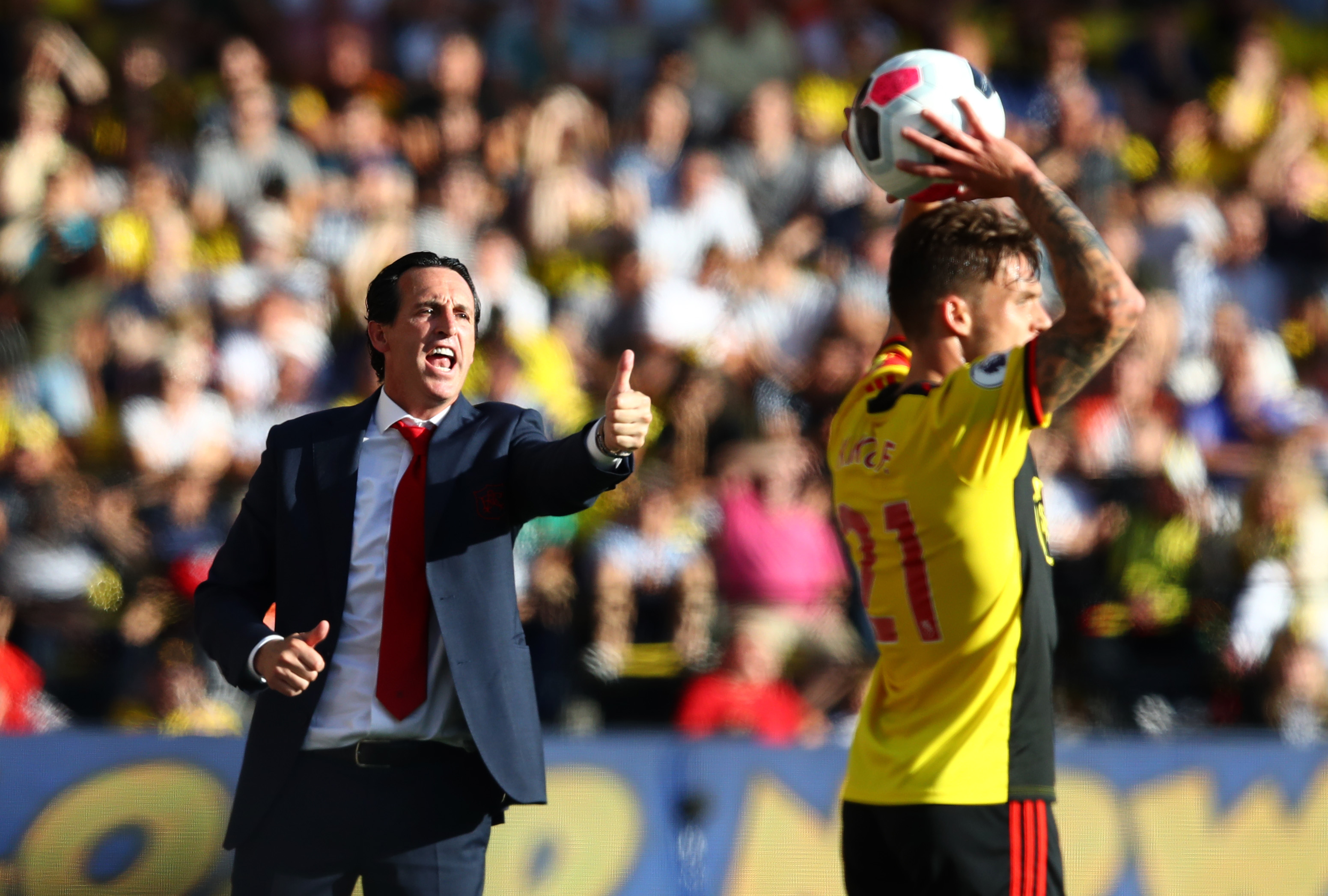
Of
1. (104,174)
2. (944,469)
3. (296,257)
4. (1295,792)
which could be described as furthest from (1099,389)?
(104,174)

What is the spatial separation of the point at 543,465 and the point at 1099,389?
22.6 feet

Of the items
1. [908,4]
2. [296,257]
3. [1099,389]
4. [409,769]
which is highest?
[908,4]

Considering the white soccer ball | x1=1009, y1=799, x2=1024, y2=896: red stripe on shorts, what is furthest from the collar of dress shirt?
x1=1009, y1=799, x2=1024, y2=896: red stripe on shorts

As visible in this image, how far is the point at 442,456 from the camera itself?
3961 millimetres

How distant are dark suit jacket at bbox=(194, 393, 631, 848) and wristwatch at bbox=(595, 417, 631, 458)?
3 centimetres

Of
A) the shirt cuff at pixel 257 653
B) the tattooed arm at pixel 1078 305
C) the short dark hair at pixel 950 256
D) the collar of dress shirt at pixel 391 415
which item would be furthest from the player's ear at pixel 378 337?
the tattooed arm at pixel 1078 305

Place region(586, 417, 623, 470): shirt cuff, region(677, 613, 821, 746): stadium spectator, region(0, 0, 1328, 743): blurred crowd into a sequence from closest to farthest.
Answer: region(586, 417, 623, 470): shirt cuff, region(677, 613, 821, 746): stadium spectator, region(0, 0, 1328, 743): blurred crowd

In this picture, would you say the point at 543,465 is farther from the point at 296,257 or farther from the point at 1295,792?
the point at 296,257

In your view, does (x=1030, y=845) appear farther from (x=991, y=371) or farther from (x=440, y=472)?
(x=440, y=472)

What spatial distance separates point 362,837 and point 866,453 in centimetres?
169

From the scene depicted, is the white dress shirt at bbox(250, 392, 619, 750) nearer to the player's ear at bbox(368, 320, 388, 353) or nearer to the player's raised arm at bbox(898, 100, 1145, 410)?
the player's ear at bbox(368, 320, 388, 353)

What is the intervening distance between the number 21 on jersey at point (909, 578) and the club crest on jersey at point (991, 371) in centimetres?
41

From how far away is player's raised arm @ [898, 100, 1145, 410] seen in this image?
3.32 meters

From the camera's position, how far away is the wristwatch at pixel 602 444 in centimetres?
363
